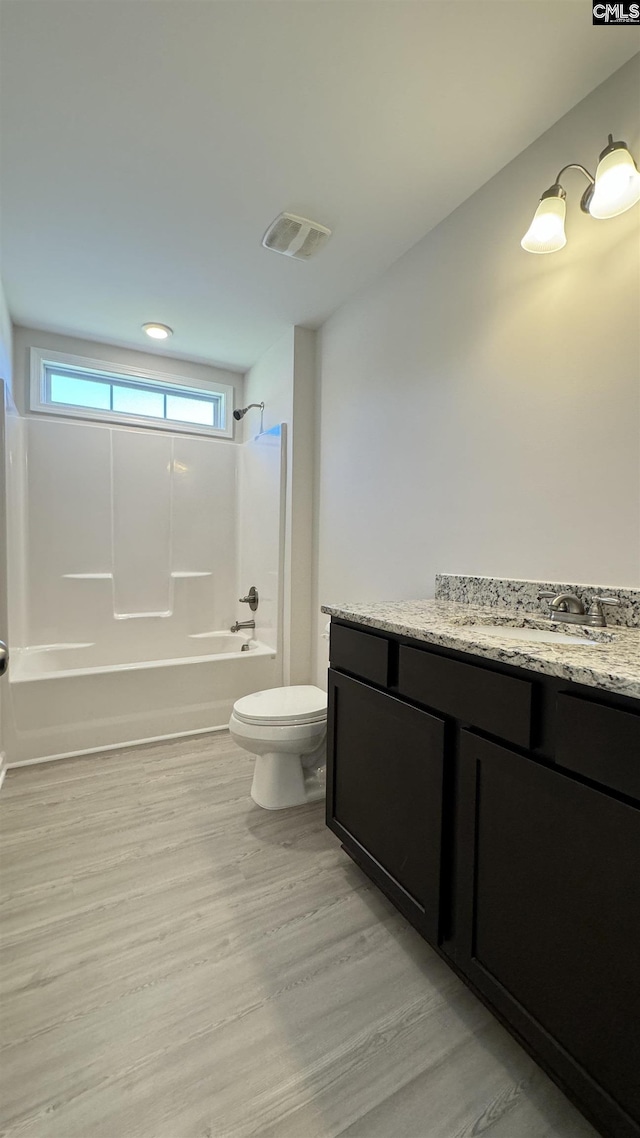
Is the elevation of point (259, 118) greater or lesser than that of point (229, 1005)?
greater

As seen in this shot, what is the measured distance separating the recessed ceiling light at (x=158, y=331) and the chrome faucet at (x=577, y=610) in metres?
2.83

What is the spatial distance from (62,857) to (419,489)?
2.04 meters

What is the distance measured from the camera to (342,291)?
241 cm

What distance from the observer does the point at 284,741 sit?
1858 millimetres

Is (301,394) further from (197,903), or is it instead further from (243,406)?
(197,903)

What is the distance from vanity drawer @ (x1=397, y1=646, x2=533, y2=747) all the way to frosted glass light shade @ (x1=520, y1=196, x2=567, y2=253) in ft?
4.18

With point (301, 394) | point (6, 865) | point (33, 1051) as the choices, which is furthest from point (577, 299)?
point (6, 865)

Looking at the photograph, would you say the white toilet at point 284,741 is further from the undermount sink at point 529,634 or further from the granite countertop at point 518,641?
the undermount sink at point 529,634

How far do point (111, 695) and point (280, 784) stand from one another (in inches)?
45.5

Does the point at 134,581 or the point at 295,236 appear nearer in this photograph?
the point at 295,236

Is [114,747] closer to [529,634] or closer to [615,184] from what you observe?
[529,634]

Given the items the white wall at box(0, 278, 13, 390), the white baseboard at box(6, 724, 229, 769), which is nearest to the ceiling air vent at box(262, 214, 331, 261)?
the white wall at box(0, 278, 13, 390)

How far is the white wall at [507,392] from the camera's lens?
1.28 m

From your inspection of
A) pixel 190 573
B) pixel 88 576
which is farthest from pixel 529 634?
pixel 88 576
